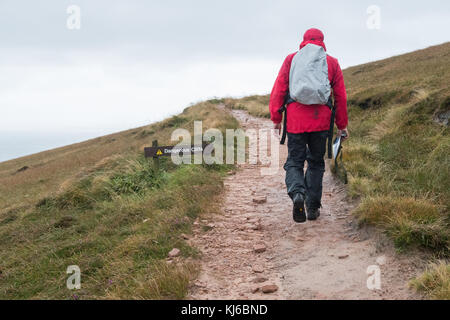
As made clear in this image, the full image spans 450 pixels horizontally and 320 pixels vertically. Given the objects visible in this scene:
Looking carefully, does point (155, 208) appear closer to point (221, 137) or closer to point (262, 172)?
point (262, 172)

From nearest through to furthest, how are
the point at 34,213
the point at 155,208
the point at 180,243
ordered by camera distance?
1. the point at 180,243
2. the point at 155,208
3. the point at 34,213

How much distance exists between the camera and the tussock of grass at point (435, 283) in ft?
8.82

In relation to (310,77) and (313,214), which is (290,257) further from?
(310,77)

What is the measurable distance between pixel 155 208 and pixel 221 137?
17.7 feet

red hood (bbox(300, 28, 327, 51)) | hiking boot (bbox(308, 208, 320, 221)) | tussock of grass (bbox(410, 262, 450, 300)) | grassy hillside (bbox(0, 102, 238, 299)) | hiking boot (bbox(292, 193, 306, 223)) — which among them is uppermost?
red hood (bbox(300, 28, 327, 51))

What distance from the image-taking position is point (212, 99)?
28.5m

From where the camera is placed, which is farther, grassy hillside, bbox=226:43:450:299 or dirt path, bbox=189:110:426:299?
grassy hillside, bbox=226:43:450:299

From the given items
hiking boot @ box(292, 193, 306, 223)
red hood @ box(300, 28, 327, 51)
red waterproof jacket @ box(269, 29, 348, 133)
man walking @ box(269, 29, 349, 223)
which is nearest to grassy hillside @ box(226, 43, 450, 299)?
hiking boot @ box(292, 193, 306, 223)

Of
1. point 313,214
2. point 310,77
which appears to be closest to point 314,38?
point 310,77

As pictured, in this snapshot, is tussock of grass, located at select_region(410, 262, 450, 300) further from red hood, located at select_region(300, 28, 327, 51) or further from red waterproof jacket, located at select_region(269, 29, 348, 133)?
red hood, located at select_region(300, 28, 327, 51)

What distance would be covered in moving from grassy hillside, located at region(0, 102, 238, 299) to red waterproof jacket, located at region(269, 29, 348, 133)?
2044 millimetres

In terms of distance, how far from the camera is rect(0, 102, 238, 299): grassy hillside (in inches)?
155

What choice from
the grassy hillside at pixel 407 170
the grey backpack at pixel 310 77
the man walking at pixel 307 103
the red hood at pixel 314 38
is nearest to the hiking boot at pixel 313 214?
the man walking at pixel 307 103
